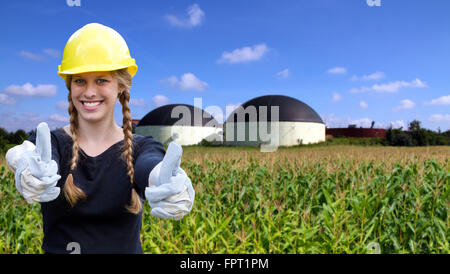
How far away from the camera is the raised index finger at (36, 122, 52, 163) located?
65.6 inches

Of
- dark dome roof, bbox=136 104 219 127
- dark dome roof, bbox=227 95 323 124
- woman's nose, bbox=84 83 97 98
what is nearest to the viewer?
woman's nose, bbox=84 83 97 98

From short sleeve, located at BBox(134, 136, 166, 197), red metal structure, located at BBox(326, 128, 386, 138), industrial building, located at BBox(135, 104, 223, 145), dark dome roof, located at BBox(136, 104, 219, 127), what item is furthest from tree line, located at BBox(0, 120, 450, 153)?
short sleeve, located at BBox(134, 136, 166, 197)

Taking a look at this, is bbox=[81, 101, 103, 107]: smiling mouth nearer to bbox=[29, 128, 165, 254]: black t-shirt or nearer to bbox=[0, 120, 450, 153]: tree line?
bbox=[29, 128, 165, 254]: black t-shirt

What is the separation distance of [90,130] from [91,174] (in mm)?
321

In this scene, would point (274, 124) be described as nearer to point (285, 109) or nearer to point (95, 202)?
point (285, 109)

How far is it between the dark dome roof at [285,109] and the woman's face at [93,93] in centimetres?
3868

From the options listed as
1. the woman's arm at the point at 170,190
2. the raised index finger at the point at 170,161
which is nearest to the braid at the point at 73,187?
the woman's arm at the point at 170,190

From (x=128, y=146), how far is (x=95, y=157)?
0.26 meters

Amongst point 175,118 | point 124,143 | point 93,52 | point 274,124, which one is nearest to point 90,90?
point 93,52

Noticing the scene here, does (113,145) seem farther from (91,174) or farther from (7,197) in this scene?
(7,197)

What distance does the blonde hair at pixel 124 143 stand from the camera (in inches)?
81.0

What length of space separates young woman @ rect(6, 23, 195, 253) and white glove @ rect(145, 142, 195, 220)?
→ 18 centimetres

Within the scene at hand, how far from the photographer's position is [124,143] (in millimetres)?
2203
